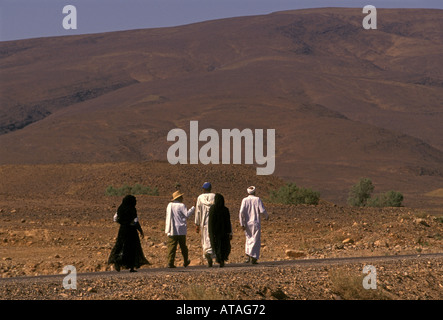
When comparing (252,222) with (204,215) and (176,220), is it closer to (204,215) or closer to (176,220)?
(204,215)

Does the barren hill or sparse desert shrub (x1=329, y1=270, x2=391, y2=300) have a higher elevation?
the barren hill

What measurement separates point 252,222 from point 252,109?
312ft

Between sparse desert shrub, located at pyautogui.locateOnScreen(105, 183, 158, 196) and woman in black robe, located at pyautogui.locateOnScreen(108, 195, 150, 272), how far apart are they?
23591mm

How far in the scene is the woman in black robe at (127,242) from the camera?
1458 cm

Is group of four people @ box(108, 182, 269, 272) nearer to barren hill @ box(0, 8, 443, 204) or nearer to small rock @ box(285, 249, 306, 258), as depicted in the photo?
small rock @ box(285, 249, 306, 258)

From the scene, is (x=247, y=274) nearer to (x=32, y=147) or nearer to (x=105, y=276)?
(x=105, y=276)

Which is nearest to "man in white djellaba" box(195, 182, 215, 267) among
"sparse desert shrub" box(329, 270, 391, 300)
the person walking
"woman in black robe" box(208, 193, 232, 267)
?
"woman in black robe" box(208, 193, 232, 267)

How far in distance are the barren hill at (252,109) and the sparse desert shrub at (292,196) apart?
33.3 meters

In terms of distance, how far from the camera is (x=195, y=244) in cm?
2384

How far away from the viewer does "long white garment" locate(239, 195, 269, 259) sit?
54.2 feet

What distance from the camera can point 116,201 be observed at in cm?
3578

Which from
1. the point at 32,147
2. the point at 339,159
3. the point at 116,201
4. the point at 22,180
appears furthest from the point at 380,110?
the point at 116,201

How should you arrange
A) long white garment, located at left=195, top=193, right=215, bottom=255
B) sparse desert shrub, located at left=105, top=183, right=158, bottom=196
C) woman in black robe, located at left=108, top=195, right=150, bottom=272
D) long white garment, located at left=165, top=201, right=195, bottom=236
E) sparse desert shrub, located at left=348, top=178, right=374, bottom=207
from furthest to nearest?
1. sparse desert shrub, located at left=348, top=178, right=374, bottom=207
2. sparse desert shrub, located at left=105, top=183, right=158, bottom=196
3. long white garment, located at left=195, top=193, right=215, bottom=255
4. long white garment, located at left=165, top=201, right=195, bottom=236
5. woman in black robe, located at left=108, top=195, right=150, bottom=272

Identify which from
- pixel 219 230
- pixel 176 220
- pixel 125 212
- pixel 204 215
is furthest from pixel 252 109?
pixel 125 212
